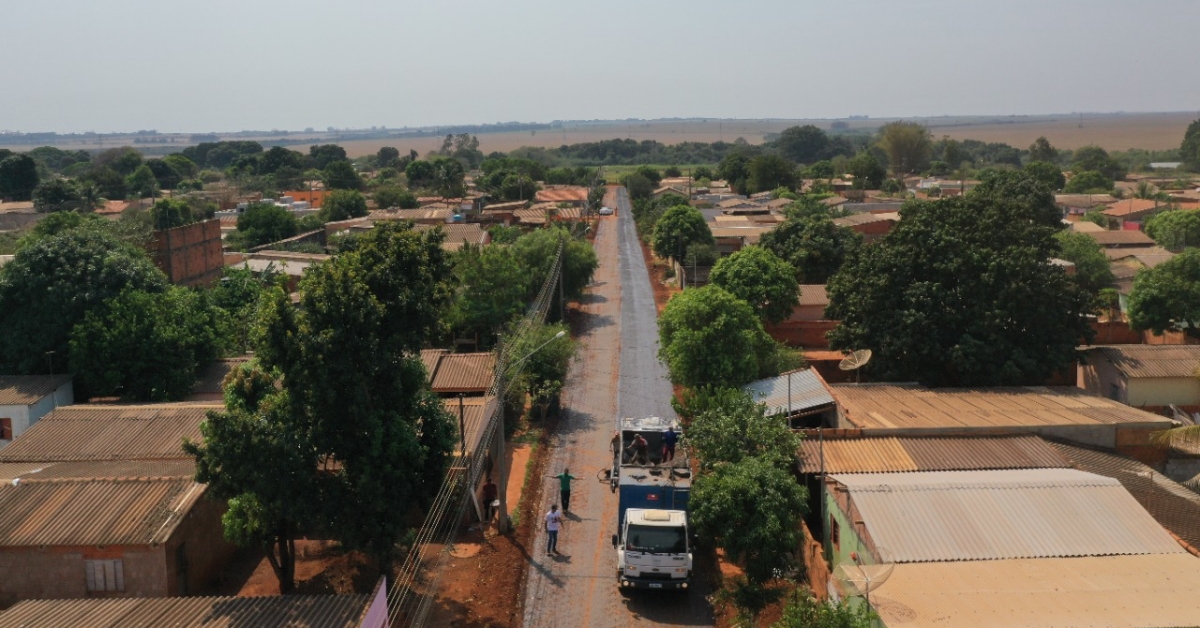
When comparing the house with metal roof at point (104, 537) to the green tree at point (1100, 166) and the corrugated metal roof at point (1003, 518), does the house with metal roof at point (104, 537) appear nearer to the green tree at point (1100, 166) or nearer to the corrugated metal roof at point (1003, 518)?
the corrugated metal roof at point (1003, 518)

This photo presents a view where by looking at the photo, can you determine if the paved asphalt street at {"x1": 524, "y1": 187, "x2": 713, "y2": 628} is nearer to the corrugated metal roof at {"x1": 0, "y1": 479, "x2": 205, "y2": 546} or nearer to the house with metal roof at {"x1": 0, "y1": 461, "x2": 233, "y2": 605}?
the house with metal roof at {"x1": 0, "y1": 461, "x2": 233, "y2": 605}

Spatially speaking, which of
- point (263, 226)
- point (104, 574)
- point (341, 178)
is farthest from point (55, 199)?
point (104, 574)

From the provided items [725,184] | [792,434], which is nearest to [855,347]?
[792,434]

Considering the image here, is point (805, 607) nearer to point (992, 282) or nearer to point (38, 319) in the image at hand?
point (992, 282)

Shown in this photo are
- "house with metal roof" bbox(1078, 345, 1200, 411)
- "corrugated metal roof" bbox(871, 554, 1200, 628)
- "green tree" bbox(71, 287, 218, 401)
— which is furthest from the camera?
"house with metal roof" bbox(1078, 345, 1200, 411)

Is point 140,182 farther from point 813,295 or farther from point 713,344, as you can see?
point 713,344

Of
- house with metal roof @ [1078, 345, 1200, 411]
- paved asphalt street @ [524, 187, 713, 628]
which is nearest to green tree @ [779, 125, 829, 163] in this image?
paved asphalt street @ [524, 187, 713, 628]
